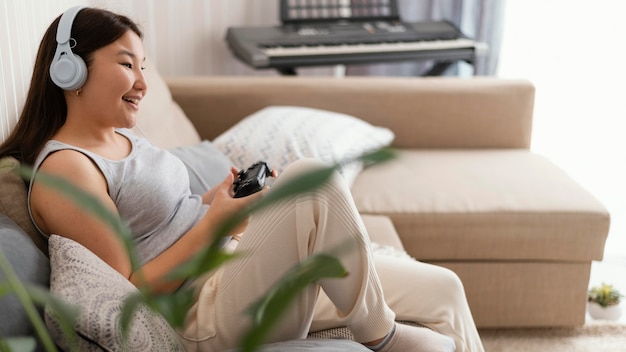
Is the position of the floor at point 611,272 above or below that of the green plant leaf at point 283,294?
below

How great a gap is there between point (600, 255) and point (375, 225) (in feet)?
2.14

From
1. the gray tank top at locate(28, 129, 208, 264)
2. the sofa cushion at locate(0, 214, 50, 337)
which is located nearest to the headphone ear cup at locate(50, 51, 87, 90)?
the gray tank top at locate(28, 129, 208, 264)

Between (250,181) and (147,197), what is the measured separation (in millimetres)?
196

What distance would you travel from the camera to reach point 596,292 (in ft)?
7.99

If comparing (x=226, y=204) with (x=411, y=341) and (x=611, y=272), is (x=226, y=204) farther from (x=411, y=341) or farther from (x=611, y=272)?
(x=611, y=272)

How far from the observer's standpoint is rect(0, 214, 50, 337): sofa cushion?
1.11 metres

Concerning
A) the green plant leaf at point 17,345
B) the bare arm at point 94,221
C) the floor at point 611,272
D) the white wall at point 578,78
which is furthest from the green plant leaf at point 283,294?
the white wall at point 578,78

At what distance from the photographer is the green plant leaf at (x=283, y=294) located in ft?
1.96

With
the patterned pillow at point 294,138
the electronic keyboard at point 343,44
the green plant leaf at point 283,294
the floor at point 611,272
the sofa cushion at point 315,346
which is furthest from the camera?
the electronic keyboard at point 343,44

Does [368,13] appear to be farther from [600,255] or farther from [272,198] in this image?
[272,198]

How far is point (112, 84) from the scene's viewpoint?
1.52 m

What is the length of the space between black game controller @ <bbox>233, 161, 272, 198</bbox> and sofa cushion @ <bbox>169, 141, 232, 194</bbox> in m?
0.39

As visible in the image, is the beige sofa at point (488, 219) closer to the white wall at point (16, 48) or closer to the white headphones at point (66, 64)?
the white wall at point (16, 48)

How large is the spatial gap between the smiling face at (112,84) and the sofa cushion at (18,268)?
0.86ft
